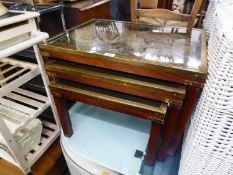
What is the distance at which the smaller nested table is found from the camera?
47 cm

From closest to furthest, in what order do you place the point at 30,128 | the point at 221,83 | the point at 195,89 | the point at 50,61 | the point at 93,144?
the point at 221,83
the point at 195,89
the point at 50,61
the point at 93,144
the point at 30,128

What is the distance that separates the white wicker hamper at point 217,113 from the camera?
333 millimetres

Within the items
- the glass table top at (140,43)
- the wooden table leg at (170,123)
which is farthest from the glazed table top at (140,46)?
the wooden table leg at (170,123)

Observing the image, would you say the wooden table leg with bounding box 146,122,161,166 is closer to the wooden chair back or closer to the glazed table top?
the glazed table top

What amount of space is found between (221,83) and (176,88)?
0.43 feet

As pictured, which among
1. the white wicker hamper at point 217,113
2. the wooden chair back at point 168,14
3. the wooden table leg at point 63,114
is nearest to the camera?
the white wicker hamper at point 217,113

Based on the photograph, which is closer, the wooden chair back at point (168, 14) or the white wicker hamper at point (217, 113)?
the white wicker hamper at point (217, 113)

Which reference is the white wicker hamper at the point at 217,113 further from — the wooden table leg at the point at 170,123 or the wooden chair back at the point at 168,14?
the wooden chair back at the point at 168,14

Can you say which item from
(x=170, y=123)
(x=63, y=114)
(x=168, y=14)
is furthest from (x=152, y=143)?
(x=168, y=14)

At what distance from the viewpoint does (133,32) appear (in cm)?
69

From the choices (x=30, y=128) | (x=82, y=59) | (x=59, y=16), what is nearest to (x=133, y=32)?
(x=82, y=59)

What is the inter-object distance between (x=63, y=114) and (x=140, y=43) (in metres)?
0.37

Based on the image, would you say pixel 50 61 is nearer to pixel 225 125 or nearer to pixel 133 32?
pixel 133 32

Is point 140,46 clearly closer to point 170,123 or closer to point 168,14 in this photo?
point 170,123
